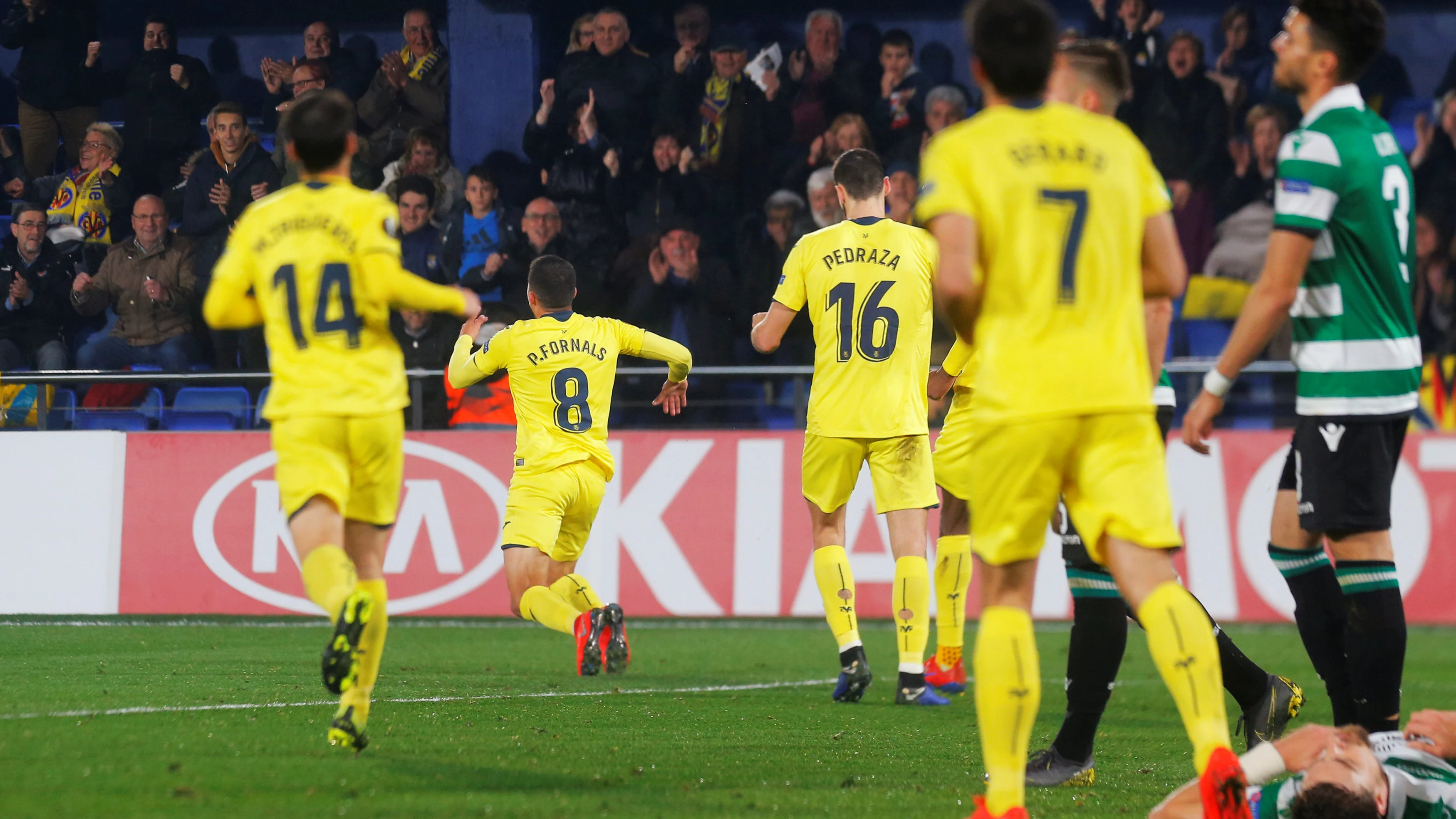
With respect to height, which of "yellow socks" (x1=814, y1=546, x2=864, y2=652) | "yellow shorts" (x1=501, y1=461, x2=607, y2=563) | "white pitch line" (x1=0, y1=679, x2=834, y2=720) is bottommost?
"white pitch line" (x1=0, y1=679, x2=834, y2=720)

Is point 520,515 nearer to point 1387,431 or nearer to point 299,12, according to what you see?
point 1387,431

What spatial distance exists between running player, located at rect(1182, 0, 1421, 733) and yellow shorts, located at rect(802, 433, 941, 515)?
2.84m

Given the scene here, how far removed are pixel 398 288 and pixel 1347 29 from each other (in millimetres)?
2650

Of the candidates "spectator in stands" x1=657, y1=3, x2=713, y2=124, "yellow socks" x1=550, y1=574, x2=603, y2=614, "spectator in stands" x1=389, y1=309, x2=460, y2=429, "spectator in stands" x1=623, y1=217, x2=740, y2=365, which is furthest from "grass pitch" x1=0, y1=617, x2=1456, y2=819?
"spectator in stands" x1=657, y1=3, x2=713, y2=124

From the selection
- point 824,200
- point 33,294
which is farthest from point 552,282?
point 33,294

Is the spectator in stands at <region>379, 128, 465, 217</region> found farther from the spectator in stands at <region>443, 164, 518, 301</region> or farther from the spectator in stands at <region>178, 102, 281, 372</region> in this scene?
the spectator in stands at <region>178, 102, 281, 372</region>

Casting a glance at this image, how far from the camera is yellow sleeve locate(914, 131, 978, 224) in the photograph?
10.5ft

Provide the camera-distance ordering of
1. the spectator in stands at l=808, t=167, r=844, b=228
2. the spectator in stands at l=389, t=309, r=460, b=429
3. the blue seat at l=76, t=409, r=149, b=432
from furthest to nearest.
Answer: the spectator in stands at l=808, t=167, r=844, b=228
the spectator in stands at l=389, t=309, r=460, b=429
the blue seat at l=76, t=409, r=149, b=432

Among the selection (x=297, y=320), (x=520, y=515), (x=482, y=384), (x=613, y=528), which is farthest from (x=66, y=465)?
(x=297, y=320)

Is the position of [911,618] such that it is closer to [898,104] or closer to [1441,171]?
[898,104]

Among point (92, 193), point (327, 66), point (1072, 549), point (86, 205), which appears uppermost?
point (327, 66)

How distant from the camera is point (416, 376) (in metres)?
10.8

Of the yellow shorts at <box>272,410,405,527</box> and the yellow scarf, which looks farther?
the yellow scarf

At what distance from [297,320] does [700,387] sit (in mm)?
6899
